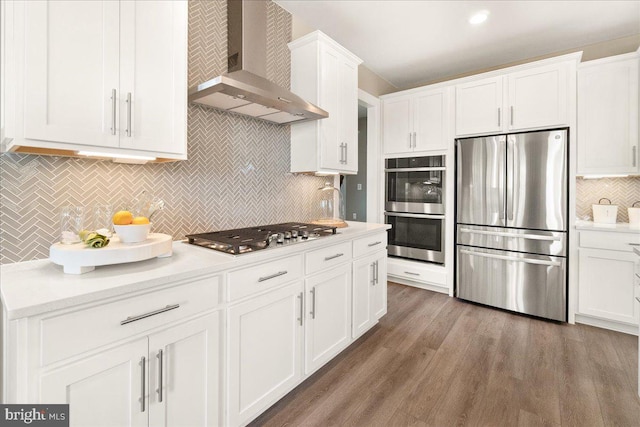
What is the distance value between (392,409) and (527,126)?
2.93 metres

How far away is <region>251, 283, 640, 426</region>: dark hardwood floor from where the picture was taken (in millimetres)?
1694

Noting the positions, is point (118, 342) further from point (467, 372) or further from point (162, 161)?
point (467, 372)

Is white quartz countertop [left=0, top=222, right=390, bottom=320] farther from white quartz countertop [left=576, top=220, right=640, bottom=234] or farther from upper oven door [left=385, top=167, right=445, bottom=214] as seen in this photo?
white quartz countertop [left=576, top=220, right=640, bottom=234]

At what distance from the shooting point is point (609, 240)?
8.89ft

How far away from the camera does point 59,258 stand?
1171 mm

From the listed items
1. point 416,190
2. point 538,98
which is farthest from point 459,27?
point 416,190

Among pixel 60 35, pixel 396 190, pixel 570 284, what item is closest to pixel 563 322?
pixel 570 284

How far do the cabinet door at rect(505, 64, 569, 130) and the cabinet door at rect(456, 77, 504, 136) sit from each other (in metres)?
0.11

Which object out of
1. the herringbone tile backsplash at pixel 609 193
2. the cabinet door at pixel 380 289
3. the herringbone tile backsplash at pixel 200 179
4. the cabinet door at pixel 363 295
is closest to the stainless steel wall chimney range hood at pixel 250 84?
the herringbone tile backsplash at pixel 200 179

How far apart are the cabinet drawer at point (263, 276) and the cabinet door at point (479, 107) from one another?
2.72m

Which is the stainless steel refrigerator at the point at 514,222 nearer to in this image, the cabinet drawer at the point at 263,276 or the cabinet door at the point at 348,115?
the cabinet door at the point at 348,115

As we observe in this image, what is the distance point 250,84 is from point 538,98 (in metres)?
2.90

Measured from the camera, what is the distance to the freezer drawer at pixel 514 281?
2.92 m

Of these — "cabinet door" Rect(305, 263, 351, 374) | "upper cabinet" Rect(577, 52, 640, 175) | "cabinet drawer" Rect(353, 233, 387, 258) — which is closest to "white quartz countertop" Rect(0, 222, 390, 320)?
"cabinet door" Rect(305, 263, 351, 374)
